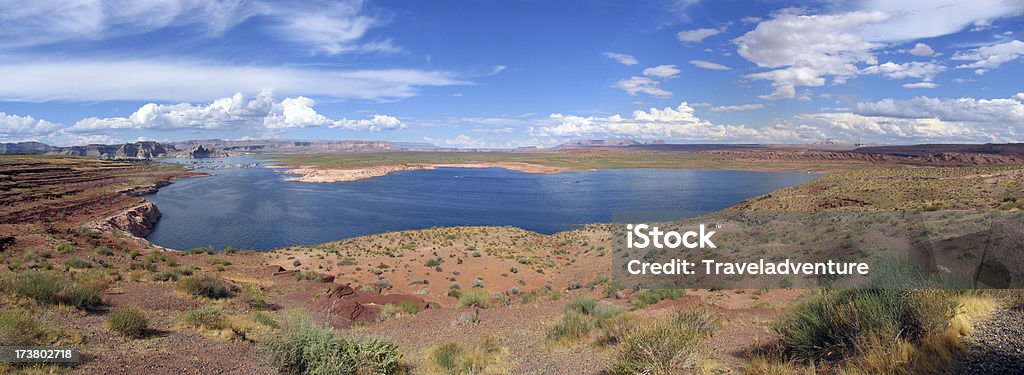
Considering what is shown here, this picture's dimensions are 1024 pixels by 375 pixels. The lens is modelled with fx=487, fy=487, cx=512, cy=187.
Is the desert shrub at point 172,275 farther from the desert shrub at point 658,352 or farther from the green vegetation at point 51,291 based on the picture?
the desert shrub at point 658,352

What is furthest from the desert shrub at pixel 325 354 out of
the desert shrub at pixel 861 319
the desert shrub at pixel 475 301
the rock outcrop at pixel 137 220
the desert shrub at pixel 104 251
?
the rock outcrop at pixel 137 220

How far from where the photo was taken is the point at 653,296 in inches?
453

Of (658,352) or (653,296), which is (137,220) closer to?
(653,296)

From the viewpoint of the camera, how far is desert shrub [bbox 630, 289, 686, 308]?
11125 millimetres

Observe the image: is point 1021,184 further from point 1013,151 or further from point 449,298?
point 1013,151

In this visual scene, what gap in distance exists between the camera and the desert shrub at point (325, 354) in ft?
18.1

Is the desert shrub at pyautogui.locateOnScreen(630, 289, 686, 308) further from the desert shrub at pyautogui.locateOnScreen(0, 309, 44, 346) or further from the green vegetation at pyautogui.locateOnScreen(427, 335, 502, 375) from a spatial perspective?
the desert shrub at pyautogui.locateOnScreen(0, 309, 44, 346)

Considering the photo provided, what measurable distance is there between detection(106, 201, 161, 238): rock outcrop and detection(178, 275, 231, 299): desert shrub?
29416 mm

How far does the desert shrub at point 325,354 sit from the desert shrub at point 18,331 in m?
2.63

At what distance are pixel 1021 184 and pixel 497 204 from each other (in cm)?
4200

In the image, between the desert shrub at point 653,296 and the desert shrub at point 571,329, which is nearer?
the desert shrub at point 571,329

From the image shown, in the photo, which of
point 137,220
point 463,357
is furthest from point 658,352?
point 137,220

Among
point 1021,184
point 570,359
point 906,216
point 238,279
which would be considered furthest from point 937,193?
point 238,279

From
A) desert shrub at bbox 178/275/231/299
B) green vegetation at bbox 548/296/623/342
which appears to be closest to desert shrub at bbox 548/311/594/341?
green vegetation at bbox 548/296/623/342
